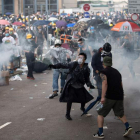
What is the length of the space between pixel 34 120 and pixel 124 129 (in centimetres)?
198

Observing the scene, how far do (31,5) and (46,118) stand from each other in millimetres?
54371

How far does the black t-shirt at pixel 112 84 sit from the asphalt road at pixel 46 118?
769 millimetres

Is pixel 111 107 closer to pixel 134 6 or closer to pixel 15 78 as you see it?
pixel 15 78

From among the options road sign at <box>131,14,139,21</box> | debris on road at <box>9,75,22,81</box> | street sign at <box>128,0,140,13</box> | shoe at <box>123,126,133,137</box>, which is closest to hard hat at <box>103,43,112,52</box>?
shoe at <box>123,126,133,137</box>

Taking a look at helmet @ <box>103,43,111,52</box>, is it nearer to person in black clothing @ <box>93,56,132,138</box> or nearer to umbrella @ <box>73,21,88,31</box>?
person in black clothing @ <box>93,56,132,138</box>

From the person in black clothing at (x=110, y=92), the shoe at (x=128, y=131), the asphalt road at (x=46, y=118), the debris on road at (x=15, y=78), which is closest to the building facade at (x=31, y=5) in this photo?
the debris on road at (x=15, y=78)

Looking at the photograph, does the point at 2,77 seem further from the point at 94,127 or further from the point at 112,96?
the point at 112,96

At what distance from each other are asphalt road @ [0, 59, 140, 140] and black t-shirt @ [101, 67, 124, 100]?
769mm

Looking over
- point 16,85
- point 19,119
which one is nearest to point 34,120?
point 19,119

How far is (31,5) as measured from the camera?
60.9 m

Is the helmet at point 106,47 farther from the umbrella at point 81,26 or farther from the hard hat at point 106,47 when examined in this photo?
the umbrella at point 81,26

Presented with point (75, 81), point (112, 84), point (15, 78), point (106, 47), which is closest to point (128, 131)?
point (112, 84)

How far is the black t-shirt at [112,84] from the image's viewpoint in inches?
255

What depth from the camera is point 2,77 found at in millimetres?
12570
